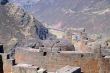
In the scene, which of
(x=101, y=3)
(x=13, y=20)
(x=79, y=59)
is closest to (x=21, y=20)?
(x=13, y=20)

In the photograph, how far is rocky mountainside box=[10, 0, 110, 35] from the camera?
5647 cm

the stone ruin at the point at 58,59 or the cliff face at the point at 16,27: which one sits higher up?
the cliff face at the point at 16,27

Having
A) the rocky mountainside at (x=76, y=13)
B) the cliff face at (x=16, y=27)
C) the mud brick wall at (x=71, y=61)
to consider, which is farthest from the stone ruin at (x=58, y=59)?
the rocky mountainside at (x=76, y=13)

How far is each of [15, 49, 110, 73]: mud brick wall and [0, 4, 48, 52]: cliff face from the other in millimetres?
15469

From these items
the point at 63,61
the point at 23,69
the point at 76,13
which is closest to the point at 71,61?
the point at 63,61

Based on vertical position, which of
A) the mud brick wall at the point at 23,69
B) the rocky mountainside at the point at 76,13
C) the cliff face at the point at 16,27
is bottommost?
the mud brick wall at the point at 23,69

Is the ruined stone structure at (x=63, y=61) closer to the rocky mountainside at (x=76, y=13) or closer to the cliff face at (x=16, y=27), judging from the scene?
the cliff face at (x=16, y=27)

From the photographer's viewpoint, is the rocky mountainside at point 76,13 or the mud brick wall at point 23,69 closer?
the mud brick wall at point 23,69

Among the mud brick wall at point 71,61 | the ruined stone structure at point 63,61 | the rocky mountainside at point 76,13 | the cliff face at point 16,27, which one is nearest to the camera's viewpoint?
the ruined stone structure at point 63,61

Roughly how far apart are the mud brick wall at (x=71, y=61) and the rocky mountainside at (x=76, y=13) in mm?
30276

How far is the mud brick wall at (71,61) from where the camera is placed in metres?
19.4

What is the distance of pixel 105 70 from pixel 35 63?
4494 mm

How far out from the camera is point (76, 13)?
214 feet

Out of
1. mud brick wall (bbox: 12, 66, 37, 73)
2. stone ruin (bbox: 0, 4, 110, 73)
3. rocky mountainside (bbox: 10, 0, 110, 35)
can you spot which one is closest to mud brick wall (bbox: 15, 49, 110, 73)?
stone ruin (bbox: 0, 4, 110, 73)
